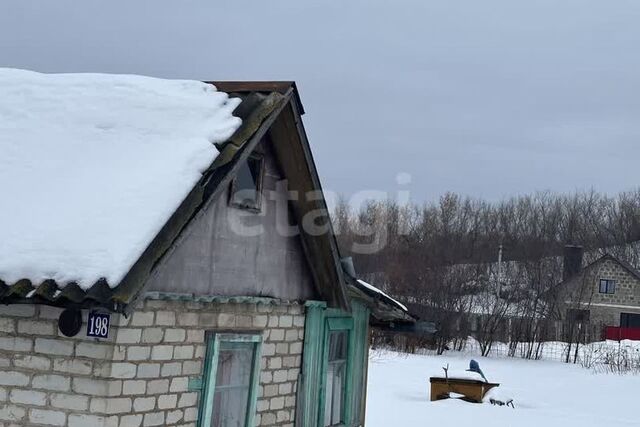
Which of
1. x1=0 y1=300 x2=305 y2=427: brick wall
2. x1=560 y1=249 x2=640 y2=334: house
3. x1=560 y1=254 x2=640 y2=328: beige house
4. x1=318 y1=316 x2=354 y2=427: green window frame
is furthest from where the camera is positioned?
x1=560 y1=254 x2=640 y2=328: beige house

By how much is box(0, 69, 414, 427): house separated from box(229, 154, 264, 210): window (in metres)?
0.02

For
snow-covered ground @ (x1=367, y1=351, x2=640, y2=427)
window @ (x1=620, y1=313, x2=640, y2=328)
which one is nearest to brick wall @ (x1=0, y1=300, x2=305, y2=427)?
snow-covered ground @ (x1=367, y1=351, x2=640, y2=427)

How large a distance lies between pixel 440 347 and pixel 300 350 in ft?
89.9

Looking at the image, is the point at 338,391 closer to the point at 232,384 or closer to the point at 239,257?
the point at 232,384

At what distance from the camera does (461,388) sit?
Answer: 20.2m

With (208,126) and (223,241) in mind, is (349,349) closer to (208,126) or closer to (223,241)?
(223,241)

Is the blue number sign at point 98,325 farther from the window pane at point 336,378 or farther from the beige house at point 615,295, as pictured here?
the beige house at point 615,295

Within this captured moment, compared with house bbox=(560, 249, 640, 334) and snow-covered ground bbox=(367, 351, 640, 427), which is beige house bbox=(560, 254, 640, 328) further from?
snow-covered ground bbox=(367, 351, 640, 427)

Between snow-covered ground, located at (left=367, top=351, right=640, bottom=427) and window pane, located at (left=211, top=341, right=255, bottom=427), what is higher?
window pane, located at (left=211, top=341, right=255, bottom=427)

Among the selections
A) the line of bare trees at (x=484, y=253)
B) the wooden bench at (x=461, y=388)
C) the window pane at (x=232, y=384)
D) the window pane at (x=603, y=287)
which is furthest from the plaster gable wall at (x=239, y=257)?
the window pane at (x=603, y=287)

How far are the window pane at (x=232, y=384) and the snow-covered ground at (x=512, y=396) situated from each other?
8905mm

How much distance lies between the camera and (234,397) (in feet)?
25.1

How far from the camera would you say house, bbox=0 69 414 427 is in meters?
5.76

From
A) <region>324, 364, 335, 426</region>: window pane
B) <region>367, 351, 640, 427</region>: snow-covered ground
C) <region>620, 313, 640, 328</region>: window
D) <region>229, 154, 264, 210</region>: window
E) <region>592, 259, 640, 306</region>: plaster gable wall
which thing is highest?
<region>592, 259, 640, 306</region>: plaster gable wall
